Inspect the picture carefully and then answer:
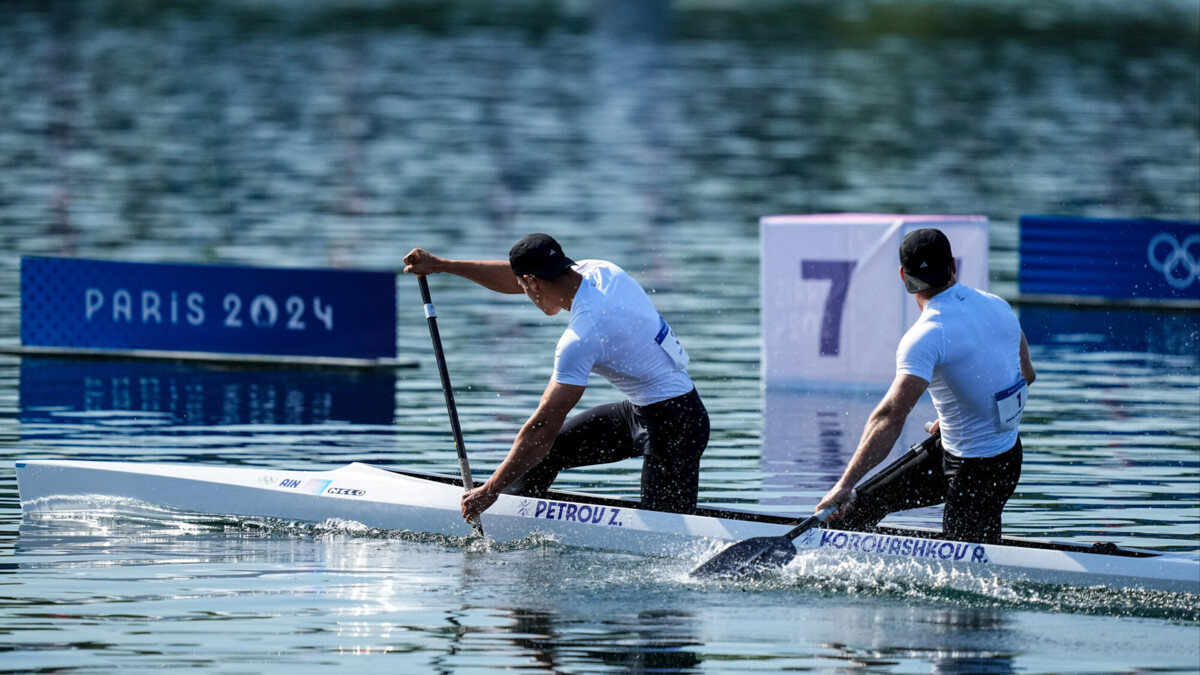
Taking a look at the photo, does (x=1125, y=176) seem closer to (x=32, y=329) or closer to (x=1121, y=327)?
(x=1121, y=327)

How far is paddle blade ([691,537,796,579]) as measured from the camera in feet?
34.0

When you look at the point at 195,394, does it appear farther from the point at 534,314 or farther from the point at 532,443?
the point at 532,443

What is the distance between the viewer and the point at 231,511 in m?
12.4

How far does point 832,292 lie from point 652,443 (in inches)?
253

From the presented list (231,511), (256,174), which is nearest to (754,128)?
(256,174)

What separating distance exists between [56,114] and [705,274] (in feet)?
88.0

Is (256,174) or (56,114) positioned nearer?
→ (256,174)

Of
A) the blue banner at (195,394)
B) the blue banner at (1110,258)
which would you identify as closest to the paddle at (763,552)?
the blue banner at (195,394)

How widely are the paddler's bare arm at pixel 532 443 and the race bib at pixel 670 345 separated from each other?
53 cm

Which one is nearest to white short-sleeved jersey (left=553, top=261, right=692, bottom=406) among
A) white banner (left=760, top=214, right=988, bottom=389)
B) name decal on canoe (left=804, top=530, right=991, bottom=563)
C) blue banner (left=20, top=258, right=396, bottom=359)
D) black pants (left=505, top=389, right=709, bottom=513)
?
black pants (left=505, top=389, right=709, bottom=513)

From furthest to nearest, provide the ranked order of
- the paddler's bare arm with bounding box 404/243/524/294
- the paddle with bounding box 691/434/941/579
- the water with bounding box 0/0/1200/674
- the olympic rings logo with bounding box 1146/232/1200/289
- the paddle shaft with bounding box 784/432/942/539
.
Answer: the olympic rings logo with bounding box 1146/232/1200/289 → the paddler's bare arm with bounding box 404/243/524/294 → the paddle with bounding box 691/434/941/579 → the paddle shaft with bounding box 784/432/942/539 → the water with bounding box 0/0/1200/674

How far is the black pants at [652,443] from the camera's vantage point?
10859 millimetres

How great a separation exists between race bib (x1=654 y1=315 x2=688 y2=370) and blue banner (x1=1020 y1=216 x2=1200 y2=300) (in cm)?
1183

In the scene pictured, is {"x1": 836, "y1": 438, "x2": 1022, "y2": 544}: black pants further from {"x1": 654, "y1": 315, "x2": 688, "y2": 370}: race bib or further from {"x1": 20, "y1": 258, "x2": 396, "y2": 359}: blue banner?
{"x1": 20, "y1": 258, "x2": 396, "y2": 359}: blue banner
